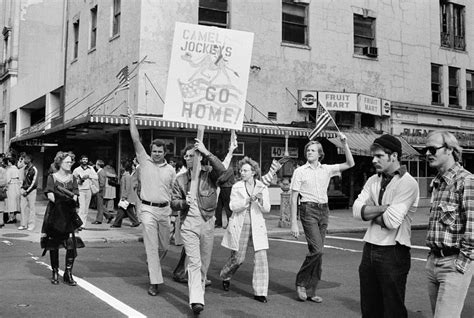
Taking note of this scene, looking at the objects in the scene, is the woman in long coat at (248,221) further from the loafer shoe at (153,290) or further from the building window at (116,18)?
the building window at (116,18)

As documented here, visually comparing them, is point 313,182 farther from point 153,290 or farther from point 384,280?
point 384,280

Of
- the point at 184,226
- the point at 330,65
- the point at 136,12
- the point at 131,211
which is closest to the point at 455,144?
the point at 184,226

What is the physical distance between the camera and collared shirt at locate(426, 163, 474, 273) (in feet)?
11.8

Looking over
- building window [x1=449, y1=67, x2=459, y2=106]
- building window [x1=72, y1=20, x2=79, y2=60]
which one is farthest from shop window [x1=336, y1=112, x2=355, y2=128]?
building window [x1=72, y1=20, x2=79, y2=60]

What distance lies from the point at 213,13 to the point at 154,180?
1355 cm

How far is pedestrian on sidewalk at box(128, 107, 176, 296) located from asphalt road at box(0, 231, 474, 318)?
0.69 meters

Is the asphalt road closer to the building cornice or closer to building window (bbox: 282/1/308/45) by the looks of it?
building window (bbox: 282/1/308/45)

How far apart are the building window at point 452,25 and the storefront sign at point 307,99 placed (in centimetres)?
936

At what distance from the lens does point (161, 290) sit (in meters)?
6.81

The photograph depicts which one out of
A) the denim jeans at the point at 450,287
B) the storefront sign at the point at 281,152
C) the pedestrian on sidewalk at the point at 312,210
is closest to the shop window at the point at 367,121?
the storefront sign at the point at 281,152

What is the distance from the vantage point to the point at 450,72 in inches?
1003

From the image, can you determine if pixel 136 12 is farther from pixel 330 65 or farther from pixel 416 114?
pixel 416 114

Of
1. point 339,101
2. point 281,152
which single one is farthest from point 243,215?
point 339,101

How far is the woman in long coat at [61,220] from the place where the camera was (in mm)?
7102
